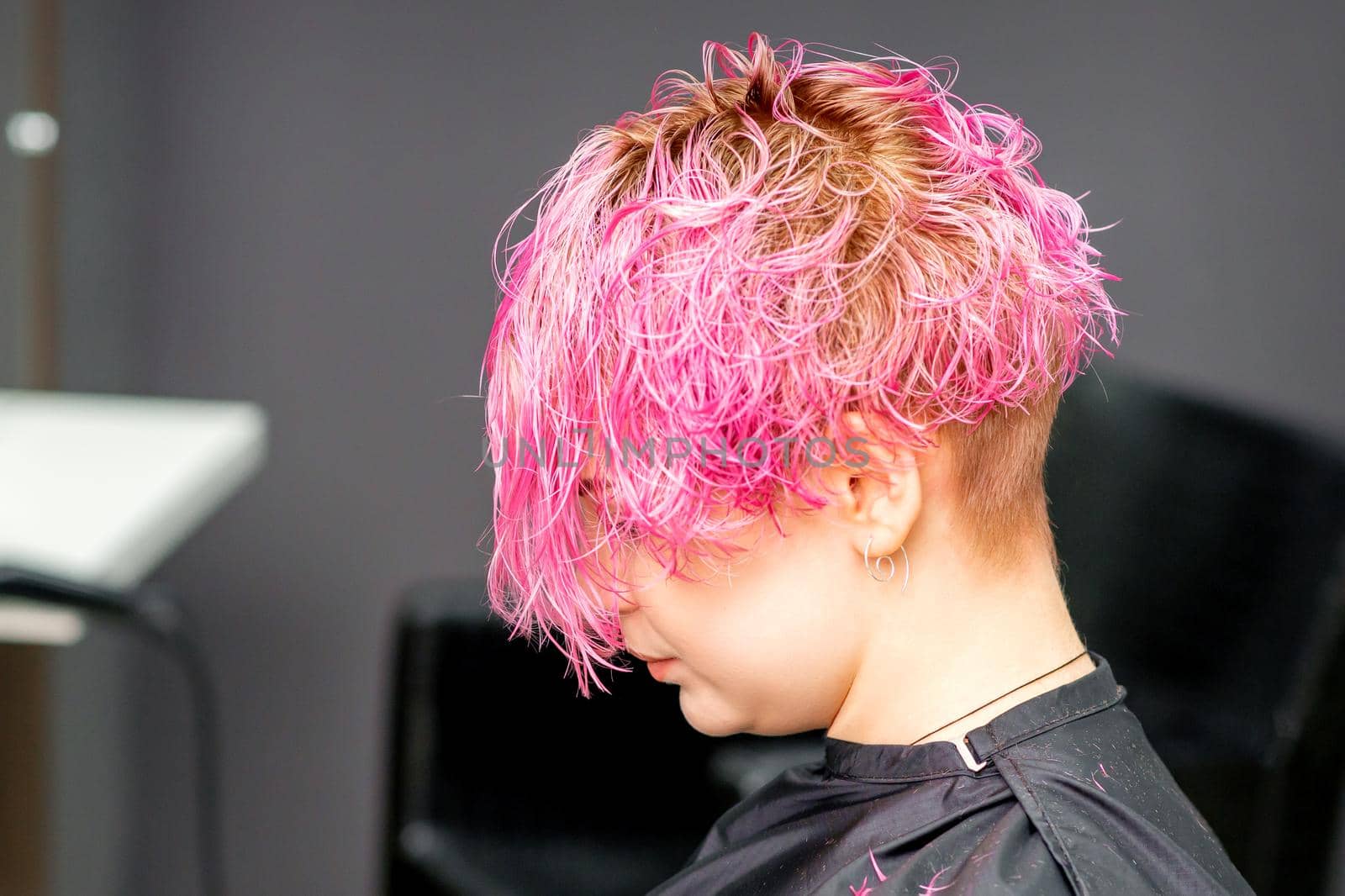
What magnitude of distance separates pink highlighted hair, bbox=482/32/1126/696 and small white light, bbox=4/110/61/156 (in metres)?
1.19

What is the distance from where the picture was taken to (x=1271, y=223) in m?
1.89

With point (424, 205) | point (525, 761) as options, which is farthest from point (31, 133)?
point (525, 761)

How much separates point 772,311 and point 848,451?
0.08 metres

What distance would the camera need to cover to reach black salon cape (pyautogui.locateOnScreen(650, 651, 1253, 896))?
0.60 metres

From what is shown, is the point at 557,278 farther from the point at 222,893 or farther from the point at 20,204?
the point at 222,893

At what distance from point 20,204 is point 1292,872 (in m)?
1.67

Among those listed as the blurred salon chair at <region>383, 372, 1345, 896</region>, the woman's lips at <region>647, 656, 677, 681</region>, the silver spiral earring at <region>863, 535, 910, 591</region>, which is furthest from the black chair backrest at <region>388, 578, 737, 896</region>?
the silver spiral earring at <region>863, 535, 910, 591</region>

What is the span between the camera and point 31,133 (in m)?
1.67

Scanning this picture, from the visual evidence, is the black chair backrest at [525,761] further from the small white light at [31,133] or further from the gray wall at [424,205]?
the small white light at [31,133]

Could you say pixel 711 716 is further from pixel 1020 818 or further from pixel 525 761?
pixel 525 761

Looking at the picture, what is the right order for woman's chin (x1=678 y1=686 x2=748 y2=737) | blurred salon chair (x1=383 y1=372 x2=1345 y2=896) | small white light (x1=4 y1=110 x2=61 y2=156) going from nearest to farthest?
woman's chin (x1=678 y1=686 x2=748 y2=737), blurred salon chair (x1=383 y1=372 x2=1345 y2=896), small white light (x1=4 y1=110 x2=61 y2=156)

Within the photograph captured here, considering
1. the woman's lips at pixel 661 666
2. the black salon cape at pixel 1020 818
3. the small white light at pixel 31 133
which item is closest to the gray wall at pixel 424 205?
the small white light at pixel 31 133

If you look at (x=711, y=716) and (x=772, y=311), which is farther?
(x=711, y=716)

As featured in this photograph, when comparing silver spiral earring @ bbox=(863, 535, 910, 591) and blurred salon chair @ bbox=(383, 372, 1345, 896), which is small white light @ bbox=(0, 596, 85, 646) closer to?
blurred salon chair @ bbox=(383, 372, 1345, 896)
